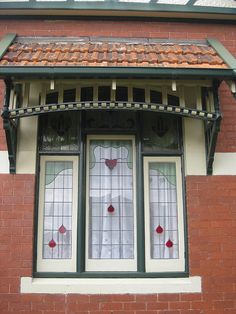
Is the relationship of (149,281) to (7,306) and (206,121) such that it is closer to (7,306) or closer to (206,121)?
(7,306)

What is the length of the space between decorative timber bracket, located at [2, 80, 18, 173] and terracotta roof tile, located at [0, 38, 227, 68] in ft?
1.34

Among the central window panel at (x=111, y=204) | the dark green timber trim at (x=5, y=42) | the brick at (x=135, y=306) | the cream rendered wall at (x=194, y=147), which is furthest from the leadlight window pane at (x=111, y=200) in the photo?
the dark green timber trim at (x=5, y=42)

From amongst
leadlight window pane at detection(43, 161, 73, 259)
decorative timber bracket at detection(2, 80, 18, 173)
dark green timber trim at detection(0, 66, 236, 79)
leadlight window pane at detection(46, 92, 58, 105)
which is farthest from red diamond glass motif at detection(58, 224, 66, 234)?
dark green timber trim at detection(0, 66, 236, 79)

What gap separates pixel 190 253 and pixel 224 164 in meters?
1.33

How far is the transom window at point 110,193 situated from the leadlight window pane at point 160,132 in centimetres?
1

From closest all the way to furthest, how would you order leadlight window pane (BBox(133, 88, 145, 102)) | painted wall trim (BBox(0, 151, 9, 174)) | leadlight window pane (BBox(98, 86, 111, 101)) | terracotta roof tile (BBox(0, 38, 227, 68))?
1. terracotta roof tile (BBox(0, 38, 227, 68))
2. painted wall trim (BBox(0, 151, 9, 174))
3. leadlight window pane (BBox(98, 86, 111, 101))
4. leadlight window pane (BBox(133, 88, 145, 102))

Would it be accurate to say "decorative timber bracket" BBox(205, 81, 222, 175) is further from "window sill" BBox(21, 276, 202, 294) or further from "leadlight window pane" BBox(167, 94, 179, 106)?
"window sill" BBox(21, 276, 202, 294)

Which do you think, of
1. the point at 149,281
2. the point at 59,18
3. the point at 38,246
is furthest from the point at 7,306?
the point at 59,18

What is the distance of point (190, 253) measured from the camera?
5.45 m

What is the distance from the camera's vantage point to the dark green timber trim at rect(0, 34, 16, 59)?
536 centimetres

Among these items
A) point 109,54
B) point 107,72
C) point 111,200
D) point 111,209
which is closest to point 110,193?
point 111,200

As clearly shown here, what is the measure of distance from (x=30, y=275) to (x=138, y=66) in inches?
119

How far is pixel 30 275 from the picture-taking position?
531 cm

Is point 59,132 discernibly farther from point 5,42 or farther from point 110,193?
→ point 5,42
